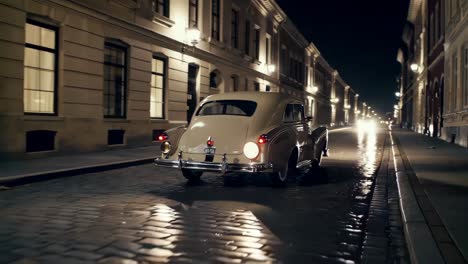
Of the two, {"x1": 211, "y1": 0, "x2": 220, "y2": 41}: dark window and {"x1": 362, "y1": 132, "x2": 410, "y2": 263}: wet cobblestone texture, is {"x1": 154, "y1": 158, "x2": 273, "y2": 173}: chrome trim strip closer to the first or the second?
{"x1": 362, "y1": 132, "x2": 410, "y2": 263}: wet cobblestone texture

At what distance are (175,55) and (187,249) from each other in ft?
51.0

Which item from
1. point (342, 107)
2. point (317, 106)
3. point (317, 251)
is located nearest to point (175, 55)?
point (317, 251)

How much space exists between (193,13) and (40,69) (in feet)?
33.5

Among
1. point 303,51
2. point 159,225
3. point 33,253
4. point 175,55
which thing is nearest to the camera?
point 33,253

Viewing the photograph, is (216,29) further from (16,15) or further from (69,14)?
(16,15)

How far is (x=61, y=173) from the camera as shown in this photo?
31.3 ft

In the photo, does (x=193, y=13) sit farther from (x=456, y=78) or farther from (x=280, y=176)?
(x=280, y=176)

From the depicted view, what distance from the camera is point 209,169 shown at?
7984 mm


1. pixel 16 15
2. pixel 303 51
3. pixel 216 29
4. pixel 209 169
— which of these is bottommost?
pixel 209 169

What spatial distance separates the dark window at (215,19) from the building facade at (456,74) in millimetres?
11207

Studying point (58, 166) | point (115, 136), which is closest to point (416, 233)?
point (58, 166)

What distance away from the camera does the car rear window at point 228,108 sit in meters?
8.92

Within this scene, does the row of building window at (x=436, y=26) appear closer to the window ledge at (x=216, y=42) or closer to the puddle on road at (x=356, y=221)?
the window ledge at (x=216, y=42)

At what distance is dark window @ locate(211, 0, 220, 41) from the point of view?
2370 cm
